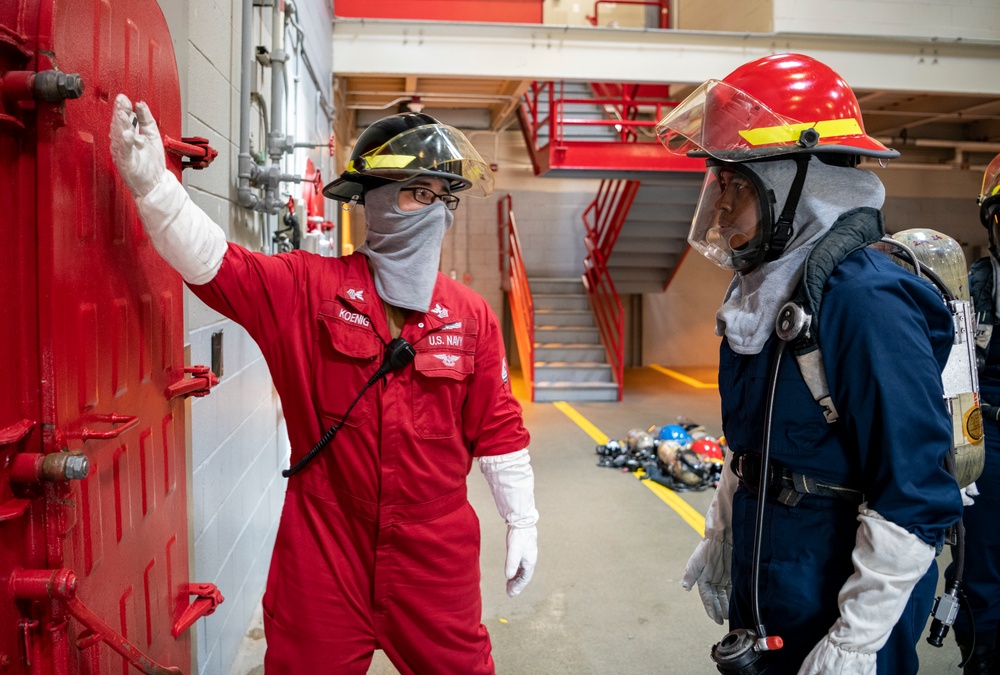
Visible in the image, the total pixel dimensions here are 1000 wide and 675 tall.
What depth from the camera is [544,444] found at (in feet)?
25.0

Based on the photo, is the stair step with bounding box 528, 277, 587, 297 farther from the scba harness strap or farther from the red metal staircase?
the scba harness strap

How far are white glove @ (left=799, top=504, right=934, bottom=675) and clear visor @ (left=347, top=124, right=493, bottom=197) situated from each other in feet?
4.51

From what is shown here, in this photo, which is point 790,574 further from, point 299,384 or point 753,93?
point 299,384

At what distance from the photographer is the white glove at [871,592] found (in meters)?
1.47

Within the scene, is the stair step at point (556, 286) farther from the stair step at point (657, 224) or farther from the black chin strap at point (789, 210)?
the black chin strap at point (789, 210)

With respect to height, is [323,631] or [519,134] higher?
[519,134]

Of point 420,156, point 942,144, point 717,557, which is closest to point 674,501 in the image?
point 717,557

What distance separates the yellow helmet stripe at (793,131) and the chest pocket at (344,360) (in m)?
1.11

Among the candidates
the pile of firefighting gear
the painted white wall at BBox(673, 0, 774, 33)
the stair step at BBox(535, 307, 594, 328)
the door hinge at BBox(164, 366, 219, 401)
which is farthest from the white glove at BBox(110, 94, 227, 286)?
the stair step at BBox(535, 307, 594, 328)

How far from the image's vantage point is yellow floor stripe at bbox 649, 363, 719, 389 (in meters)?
11.4

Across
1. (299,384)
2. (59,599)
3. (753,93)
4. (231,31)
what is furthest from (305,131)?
(59,599)

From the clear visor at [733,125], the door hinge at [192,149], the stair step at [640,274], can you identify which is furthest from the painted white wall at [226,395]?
the stair step at [640,274]

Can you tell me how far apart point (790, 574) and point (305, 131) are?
4405 mm

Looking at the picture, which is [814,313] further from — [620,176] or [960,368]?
[620,176]
